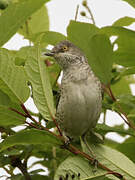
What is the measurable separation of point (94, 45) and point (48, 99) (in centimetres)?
97

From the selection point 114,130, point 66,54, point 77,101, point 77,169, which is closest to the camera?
point 77,169

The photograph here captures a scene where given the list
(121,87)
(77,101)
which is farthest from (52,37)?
(121,87)

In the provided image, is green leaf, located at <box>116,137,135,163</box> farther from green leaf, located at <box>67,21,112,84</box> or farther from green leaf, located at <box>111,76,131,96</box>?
green leaf, located at <box>111,76,131,96</box>

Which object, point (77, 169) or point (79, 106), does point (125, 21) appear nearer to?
point (79, 106)

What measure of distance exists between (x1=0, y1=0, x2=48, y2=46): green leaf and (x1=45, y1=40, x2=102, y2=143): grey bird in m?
1.05

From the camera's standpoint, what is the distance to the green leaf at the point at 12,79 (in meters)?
2.83

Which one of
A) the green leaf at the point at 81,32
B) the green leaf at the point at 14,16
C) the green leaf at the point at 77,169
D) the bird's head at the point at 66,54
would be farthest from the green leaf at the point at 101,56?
the green leaf at the point at 77,169

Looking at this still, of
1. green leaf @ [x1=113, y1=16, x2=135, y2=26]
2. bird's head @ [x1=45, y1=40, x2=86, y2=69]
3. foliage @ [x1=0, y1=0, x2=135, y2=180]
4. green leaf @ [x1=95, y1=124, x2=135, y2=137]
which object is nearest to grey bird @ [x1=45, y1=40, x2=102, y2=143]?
bird's head @ [x1=45, y1=40, x2=86, y2=69]

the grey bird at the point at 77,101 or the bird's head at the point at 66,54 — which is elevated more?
the bird's head at the point at 66,54

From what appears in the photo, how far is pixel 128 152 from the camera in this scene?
12.4 feet

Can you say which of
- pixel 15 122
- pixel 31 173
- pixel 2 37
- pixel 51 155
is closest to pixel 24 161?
pixel 31 173

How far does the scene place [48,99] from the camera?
296cm

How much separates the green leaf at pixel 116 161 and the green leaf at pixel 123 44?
90 cm

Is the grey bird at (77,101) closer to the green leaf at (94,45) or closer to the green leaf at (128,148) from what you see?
the green leaf at (94,45)
